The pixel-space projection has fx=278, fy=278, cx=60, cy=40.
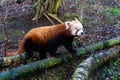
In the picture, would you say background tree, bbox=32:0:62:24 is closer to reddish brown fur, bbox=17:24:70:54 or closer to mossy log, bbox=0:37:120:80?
reddish brown fur, bbox=17:24:70:54

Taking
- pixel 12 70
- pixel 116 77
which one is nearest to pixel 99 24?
pixel 116 77

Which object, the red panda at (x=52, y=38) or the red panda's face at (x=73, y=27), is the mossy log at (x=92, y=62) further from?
the red panda's face at (x=73, y=27)

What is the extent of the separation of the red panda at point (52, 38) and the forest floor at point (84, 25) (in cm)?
50

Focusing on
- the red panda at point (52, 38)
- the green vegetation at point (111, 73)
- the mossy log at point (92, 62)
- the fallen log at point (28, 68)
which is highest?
the red panda at point (52, 38)

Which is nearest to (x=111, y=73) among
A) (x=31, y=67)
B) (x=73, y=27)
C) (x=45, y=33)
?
(x=73, y=27)

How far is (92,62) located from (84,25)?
10.5ft

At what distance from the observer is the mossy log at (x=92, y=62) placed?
571 cm

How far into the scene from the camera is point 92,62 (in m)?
6.44

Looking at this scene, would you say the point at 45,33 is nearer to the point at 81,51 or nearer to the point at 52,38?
the point at 52,38

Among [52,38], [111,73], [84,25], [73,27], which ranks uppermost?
[73,27]

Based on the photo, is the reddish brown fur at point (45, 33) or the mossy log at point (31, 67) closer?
the mossy log at point (31, 67)

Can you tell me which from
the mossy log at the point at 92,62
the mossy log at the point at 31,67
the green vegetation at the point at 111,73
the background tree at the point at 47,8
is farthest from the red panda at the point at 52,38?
the background tree at the point at 47,8

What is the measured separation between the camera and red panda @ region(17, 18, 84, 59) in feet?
20.6

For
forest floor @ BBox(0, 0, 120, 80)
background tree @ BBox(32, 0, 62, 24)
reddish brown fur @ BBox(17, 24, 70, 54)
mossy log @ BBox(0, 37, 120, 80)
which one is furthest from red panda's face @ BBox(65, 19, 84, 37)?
background tree @ BBox(32, 0, 62, 24)
